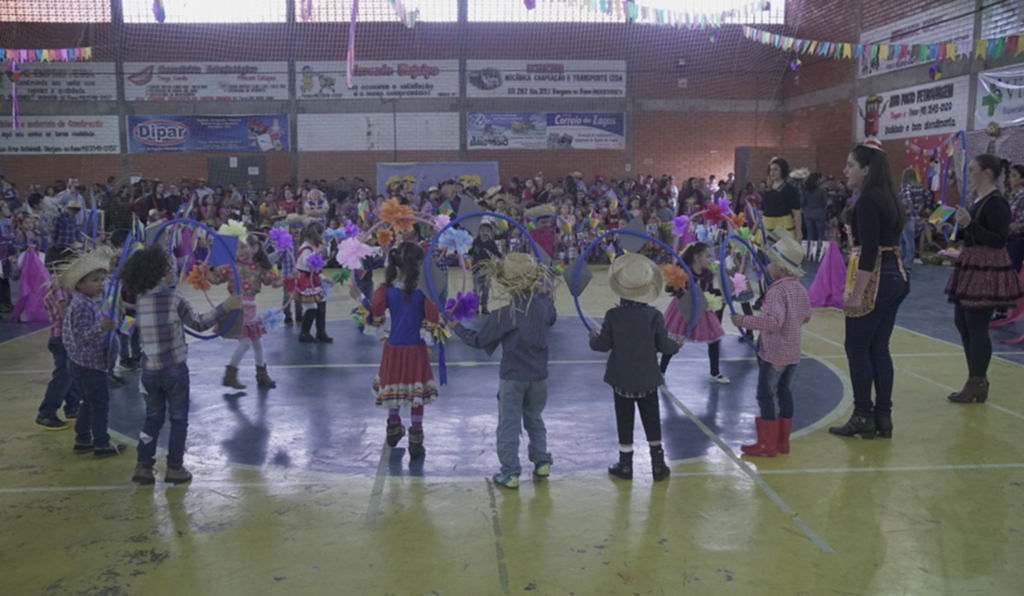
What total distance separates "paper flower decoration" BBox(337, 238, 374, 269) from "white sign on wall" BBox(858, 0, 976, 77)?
16012 mm

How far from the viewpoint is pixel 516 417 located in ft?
16.6

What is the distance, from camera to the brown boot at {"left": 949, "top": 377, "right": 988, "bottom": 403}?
22.4 ft

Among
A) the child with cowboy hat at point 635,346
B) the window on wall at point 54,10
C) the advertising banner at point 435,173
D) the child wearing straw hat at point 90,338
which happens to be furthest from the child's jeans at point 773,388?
the window on wall at point 54,10

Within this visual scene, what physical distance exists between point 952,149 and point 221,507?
55.2ft

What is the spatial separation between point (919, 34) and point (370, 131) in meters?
15.7

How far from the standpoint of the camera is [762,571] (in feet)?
12.9

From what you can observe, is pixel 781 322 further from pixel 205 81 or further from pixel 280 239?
pixel 205 81

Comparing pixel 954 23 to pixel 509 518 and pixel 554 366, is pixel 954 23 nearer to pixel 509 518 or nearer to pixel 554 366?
pixel 554 366

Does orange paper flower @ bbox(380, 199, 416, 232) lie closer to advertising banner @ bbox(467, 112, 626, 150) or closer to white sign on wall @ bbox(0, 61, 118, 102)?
advertising banner @ bbox(467, 112, 626, 150)

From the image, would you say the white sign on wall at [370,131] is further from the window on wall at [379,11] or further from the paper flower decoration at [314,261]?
the paper flower decoration at [314,261]

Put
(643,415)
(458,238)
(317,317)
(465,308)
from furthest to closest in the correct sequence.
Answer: (317,317), (458,238), (465,308), (643,415)

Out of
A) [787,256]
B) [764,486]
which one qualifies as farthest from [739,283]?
[764,486]

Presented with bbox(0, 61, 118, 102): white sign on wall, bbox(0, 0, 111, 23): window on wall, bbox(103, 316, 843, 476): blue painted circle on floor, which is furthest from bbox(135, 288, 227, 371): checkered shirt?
bbox(0, 0, 111, 23): window on wall

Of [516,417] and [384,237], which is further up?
[384,237]
